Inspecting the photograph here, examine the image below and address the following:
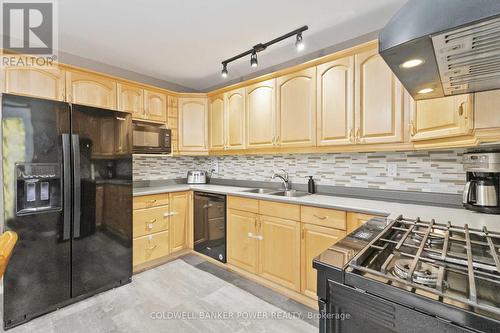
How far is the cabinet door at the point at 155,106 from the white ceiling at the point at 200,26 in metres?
0.37

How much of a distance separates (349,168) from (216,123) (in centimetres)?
181

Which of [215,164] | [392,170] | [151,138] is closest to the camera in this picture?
[392,170]

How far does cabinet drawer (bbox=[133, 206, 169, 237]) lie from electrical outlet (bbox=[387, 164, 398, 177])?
7.87ft

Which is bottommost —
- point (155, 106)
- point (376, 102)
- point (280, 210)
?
point (280, 210)

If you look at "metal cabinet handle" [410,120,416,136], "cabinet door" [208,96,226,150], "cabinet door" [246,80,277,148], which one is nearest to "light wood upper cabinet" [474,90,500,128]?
"metal cabinet handle" [410,120,416,136]

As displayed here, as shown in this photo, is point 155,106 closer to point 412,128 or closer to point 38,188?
point 38,188

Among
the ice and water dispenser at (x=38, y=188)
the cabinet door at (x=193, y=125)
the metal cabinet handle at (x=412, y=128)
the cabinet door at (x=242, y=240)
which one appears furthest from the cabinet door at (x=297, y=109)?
the ice and water dispenser at (x=38, y=188)

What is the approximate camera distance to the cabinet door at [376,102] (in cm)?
175

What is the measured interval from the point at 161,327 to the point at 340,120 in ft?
7.19

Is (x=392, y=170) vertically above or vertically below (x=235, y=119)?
below

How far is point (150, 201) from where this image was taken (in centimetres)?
263

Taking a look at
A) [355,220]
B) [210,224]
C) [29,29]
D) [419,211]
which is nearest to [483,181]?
[419,211]

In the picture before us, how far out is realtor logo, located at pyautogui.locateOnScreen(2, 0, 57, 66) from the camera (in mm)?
1771

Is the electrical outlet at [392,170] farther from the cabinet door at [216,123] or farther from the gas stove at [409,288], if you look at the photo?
the cabinet door at [216,123]
